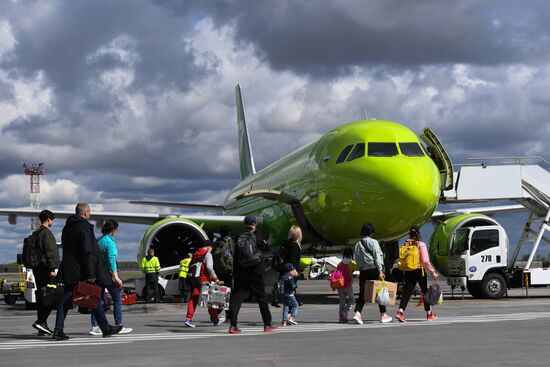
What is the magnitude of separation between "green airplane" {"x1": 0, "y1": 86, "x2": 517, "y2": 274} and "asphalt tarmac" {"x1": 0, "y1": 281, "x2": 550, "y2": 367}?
3.33 meters

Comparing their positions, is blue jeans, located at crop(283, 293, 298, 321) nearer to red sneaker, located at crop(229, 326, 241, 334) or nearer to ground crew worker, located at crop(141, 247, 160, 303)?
red sneaker, located at crop(229, 326, 241, 334)

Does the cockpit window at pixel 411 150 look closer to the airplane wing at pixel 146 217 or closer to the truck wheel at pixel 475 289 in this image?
the truck wheel at pixel 475 289

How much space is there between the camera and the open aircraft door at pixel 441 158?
2119cm

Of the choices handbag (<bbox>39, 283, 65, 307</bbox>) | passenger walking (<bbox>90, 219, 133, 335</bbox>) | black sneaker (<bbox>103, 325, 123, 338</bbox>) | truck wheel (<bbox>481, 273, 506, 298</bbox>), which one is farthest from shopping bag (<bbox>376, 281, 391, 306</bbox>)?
truck wheel (<bbox>481, 273, 506, 298</bbox>)

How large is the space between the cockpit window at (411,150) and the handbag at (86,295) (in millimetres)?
9347

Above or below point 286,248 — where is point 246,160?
above

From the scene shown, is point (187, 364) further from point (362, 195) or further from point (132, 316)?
point (362, 195)

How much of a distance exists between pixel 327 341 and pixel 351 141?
31.6 feet

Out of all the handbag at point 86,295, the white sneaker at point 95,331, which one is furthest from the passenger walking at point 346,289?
the handbag at point 86,295

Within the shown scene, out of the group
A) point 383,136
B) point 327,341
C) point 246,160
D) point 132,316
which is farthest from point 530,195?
point 246,160

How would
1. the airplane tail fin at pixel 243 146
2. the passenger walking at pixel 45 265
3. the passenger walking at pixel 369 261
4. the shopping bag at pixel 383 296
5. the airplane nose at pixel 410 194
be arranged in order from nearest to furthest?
the passenger walking at pixel 45 265
the shopping bag at pixel 383 296
the passenger walking at pixel 369 261
the airplane nose at pixel 410 194
the airplane tail fin at pixel 243 146

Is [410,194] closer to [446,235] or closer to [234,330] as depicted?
[446,235]

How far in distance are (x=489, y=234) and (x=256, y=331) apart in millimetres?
11367

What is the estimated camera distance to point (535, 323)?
12.9 metres
